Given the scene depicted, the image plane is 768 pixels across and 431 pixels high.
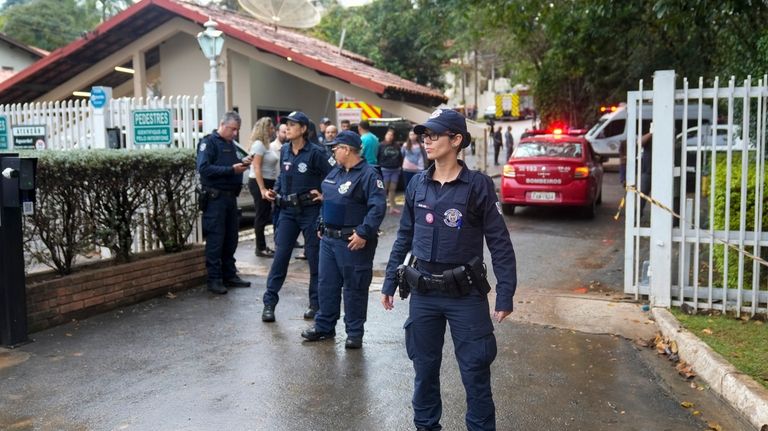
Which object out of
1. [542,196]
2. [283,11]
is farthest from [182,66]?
[542,196]

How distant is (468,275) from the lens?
3.73 m

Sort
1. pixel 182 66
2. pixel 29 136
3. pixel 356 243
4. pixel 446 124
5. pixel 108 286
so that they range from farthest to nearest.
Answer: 1. pixel 182 66
2. pixel 29 136
3. pixel 108 286
4. pixel 356 243
5. pixel 446 124

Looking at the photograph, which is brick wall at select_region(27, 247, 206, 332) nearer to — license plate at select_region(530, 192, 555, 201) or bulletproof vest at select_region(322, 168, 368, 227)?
bulletproof vest at select_region(322, 168, 368, 227)

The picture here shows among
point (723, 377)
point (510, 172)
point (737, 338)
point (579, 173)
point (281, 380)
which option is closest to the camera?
point (723, 377)

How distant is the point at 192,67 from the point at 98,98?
852 cm

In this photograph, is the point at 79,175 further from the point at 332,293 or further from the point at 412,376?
the point at 412,376

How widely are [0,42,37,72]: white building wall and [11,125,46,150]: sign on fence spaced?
27.8m

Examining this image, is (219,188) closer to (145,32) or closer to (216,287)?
(216,287)

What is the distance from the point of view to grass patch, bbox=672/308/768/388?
4.81 metres

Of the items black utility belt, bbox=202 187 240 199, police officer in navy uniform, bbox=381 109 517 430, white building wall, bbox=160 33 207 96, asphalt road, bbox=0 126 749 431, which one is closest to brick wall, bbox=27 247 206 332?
asphalt road, bbox=0 126 749 431

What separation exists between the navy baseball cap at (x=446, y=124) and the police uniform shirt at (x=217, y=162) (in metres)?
3.75

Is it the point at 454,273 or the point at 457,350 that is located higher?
the point at 454,273

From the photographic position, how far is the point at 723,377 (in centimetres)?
467

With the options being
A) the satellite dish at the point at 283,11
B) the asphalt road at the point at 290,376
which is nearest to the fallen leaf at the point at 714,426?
the asphalt road at the point at 290,376
